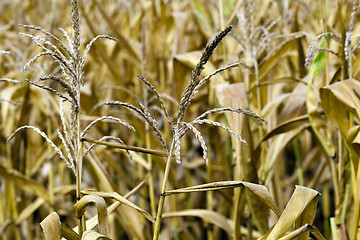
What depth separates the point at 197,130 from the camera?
0.94m

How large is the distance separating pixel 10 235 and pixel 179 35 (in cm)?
94

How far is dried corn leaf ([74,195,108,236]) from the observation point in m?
0.63

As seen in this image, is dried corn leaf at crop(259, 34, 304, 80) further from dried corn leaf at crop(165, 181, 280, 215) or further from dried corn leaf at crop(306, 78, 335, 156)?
dried corn leaf at crop(165, 181, 280, 215)

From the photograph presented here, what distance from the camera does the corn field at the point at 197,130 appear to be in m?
0.63

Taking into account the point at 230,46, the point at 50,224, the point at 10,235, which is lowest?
the point at 10,235

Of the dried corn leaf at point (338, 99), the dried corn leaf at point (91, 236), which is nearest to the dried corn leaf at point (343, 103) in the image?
the dried corn leaf at point (338, 99)

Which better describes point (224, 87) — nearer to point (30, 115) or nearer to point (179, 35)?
point (179, 35)

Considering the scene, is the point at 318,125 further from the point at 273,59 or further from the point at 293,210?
the point at 293,210

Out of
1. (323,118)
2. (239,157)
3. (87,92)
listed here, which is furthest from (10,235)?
(323,118)

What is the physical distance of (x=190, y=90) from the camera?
558mm

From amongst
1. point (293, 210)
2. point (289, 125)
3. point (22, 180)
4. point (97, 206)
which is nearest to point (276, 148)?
point (289, 125)

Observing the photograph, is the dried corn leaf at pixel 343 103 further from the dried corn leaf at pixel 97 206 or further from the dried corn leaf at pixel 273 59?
the dried corn leaf at pixel 97 206

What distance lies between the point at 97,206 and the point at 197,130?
36 centimetres

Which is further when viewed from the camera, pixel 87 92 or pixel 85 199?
pixel 87 92
